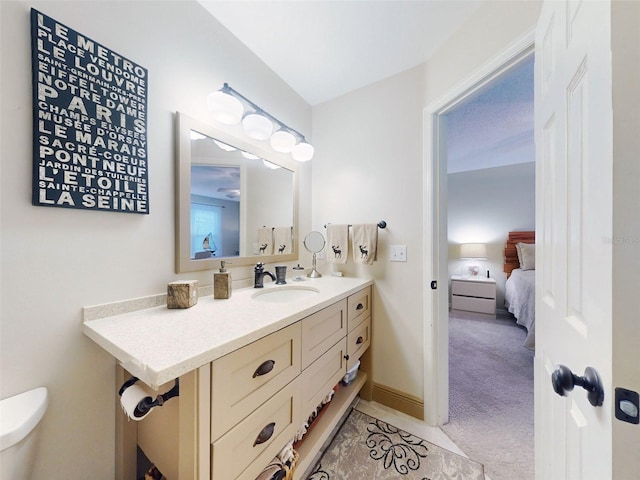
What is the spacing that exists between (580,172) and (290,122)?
1730 millimetres

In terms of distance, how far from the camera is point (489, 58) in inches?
44.0

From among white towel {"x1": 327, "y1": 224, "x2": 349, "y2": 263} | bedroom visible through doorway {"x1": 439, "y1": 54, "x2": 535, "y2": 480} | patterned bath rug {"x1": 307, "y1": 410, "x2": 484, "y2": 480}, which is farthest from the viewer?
white towel {"x1": 327, "y1": 224, "x2": 349, "y2": 263}

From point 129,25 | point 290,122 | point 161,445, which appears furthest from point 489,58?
point 161,445

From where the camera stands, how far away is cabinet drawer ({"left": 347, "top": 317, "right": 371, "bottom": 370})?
1.43 metres

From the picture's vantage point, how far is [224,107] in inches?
47.8

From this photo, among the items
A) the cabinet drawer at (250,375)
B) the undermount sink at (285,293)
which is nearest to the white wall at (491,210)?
the undermount sink at (285,293)

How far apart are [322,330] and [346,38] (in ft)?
5.49

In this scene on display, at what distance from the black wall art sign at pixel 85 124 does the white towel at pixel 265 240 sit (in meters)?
0.70

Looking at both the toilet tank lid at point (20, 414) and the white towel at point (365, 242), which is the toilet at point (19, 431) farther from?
the white towel at point (365, 242)

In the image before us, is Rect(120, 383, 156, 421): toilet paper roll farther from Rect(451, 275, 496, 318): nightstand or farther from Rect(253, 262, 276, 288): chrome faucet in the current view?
Rect(451, 275, 496, 318): nightstand

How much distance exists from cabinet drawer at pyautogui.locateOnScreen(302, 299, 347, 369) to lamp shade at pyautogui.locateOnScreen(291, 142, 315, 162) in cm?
112

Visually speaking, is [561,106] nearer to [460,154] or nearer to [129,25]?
[129,25]

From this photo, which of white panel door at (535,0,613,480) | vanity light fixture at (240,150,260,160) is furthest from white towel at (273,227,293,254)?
white panel door at (535,0,613,480)

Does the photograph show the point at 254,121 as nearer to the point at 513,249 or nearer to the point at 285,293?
the point at 285,293
